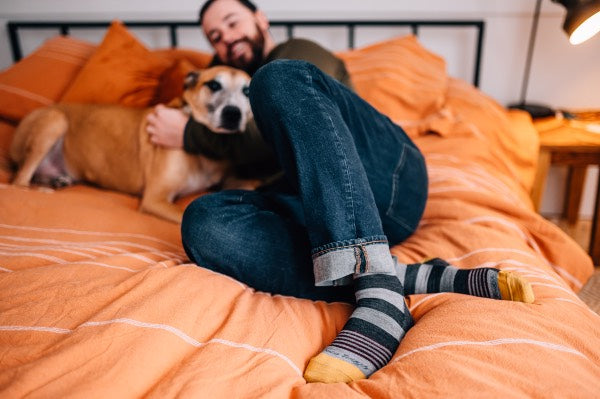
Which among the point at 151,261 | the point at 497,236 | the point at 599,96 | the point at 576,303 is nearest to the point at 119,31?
the point at 151,261

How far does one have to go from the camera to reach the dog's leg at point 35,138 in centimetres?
173

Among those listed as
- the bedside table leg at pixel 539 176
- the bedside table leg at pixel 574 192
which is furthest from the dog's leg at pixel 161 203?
the bedside table leg at pixel 574 192

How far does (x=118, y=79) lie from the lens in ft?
6.35

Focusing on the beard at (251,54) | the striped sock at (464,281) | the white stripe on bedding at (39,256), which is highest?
the beard at (251,54)

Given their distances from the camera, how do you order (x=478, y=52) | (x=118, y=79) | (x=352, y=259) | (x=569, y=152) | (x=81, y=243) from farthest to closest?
1. (x=478, y=52)
2. (x=118, y=79)
3. (x=569, y=152)
4. (x=81, y=243)
5. (x=352, y=259)

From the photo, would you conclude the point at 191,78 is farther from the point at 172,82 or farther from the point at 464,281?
the point at 464,281

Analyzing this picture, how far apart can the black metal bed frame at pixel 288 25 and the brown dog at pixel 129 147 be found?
721 millimetres

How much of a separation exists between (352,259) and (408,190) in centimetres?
34

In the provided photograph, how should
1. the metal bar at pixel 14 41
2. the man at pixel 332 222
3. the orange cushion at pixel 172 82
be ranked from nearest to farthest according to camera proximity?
the man at pixel 332 222 → the orange cushion at pixel 172 82 → the metal bar at pixel 14 41

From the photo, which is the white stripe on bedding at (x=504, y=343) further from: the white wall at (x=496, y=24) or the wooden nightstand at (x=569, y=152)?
the white wall at (x=496, y=24)

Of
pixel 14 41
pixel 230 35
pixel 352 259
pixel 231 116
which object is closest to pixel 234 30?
pixel 230 35

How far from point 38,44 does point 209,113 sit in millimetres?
1580

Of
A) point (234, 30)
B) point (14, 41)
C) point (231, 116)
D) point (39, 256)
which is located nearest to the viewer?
point (39, 256)

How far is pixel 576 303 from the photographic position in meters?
0.84
